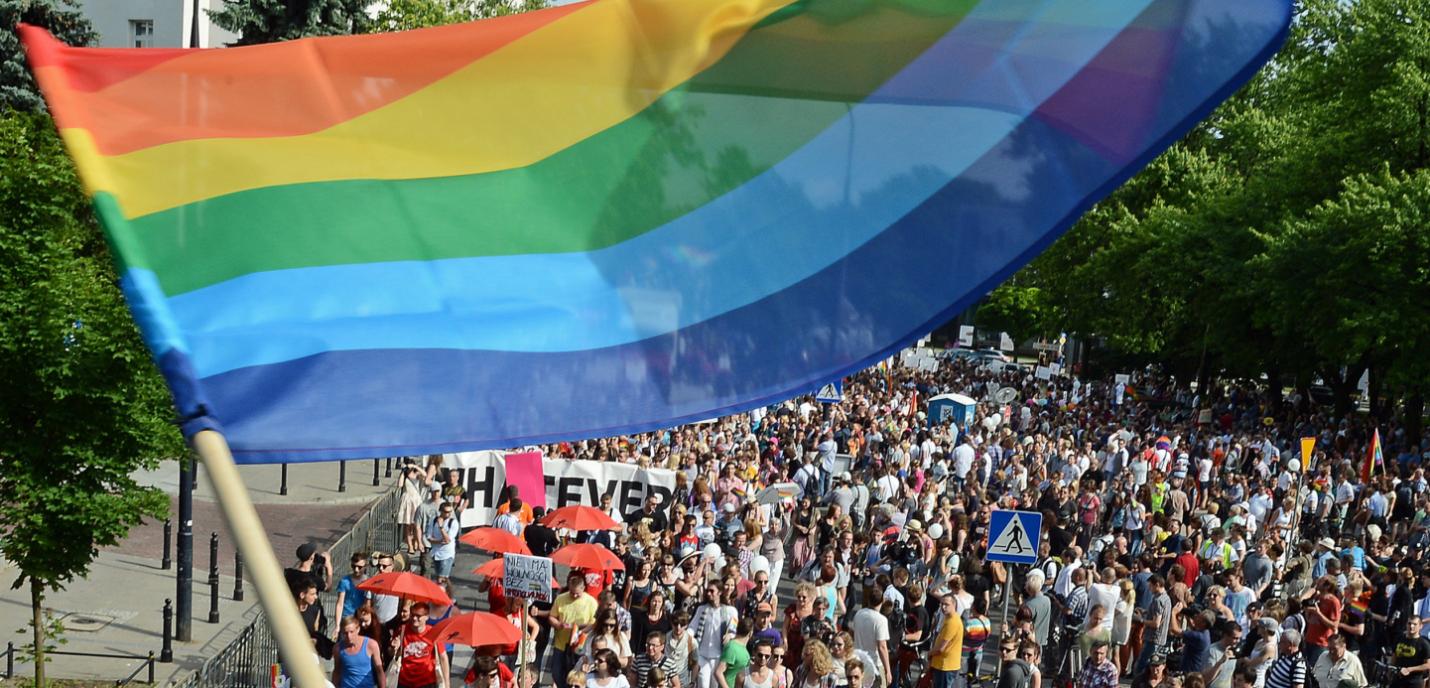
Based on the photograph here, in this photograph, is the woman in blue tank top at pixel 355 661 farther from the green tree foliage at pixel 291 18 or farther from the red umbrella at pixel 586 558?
the green tree foliage at pixel 291 18

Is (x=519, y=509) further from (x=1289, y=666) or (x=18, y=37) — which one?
(x=18, y=37)

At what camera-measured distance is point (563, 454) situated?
27.0 metres

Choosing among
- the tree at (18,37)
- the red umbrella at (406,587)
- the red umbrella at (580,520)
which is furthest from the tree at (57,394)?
the tree at (18,37)

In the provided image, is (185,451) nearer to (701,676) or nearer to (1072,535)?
(701,676)

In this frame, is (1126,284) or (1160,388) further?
(1160,388)

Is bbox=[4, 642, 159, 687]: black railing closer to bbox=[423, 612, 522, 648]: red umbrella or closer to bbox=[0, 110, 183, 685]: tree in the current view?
bbox=[0, 110, 183, 685]: tree

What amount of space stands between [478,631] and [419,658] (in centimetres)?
79

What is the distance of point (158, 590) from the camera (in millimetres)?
20422

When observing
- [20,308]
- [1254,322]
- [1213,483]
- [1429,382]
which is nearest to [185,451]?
[20,308]

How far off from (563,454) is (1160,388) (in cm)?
4836

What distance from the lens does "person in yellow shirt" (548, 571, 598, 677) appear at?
563 inches

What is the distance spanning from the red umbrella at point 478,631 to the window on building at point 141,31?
5120 centimetres

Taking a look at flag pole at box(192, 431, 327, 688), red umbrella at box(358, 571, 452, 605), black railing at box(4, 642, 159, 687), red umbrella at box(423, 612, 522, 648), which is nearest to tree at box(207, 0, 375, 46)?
black railing at box(4, 642, 159, 687)

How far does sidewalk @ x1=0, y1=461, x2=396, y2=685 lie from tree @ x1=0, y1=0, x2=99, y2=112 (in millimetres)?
11739
